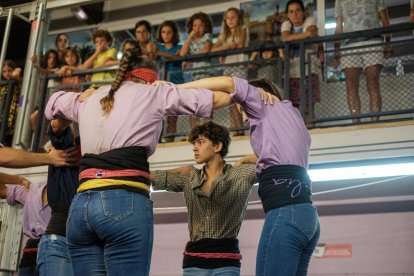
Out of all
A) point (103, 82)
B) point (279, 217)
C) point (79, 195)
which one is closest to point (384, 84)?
point (103, 82)

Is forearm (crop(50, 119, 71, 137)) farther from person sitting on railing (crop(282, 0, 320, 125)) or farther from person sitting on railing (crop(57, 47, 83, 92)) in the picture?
person sitting on railing (crop(57, 47, 83, 92))

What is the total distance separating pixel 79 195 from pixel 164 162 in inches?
131

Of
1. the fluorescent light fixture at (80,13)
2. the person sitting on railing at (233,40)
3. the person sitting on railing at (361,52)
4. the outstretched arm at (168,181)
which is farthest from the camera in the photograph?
the fluorescent light fixture at (80,13)

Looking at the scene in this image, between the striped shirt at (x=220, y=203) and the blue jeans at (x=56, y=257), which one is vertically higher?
the striped shirt at (x=220, y=203)

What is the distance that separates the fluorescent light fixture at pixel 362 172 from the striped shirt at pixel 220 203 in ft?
6.01

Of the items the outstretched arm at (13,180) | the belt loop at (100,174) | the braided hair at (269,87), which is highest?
the braided hair at (269,87)

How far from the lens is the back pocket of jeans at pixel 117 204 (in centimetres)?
205

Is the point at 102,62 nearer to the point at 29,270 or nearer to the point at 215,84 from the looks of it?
the point at 29,270

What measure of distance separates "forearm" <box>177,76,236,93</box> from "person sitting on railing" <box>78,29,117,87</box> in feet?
14.0

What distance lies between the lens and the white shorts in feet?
17.2

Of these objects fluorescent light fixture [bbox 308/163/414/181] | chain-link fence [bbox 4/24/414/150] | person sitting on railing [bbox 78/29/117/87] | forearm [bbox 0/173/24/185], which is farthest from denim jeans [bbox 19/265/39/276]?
person sitting on railing [bbox 78/29/117/87]

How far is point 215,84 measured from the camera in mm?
2512

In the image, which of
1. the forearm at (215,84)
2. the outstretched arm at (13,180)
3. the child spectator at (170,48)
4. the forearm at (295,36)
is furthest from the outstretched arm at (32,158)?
the forearm at (295,36)

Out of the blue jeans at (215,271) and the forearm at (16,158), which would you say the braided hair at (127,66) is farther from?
the blue jeans at (215,271)
